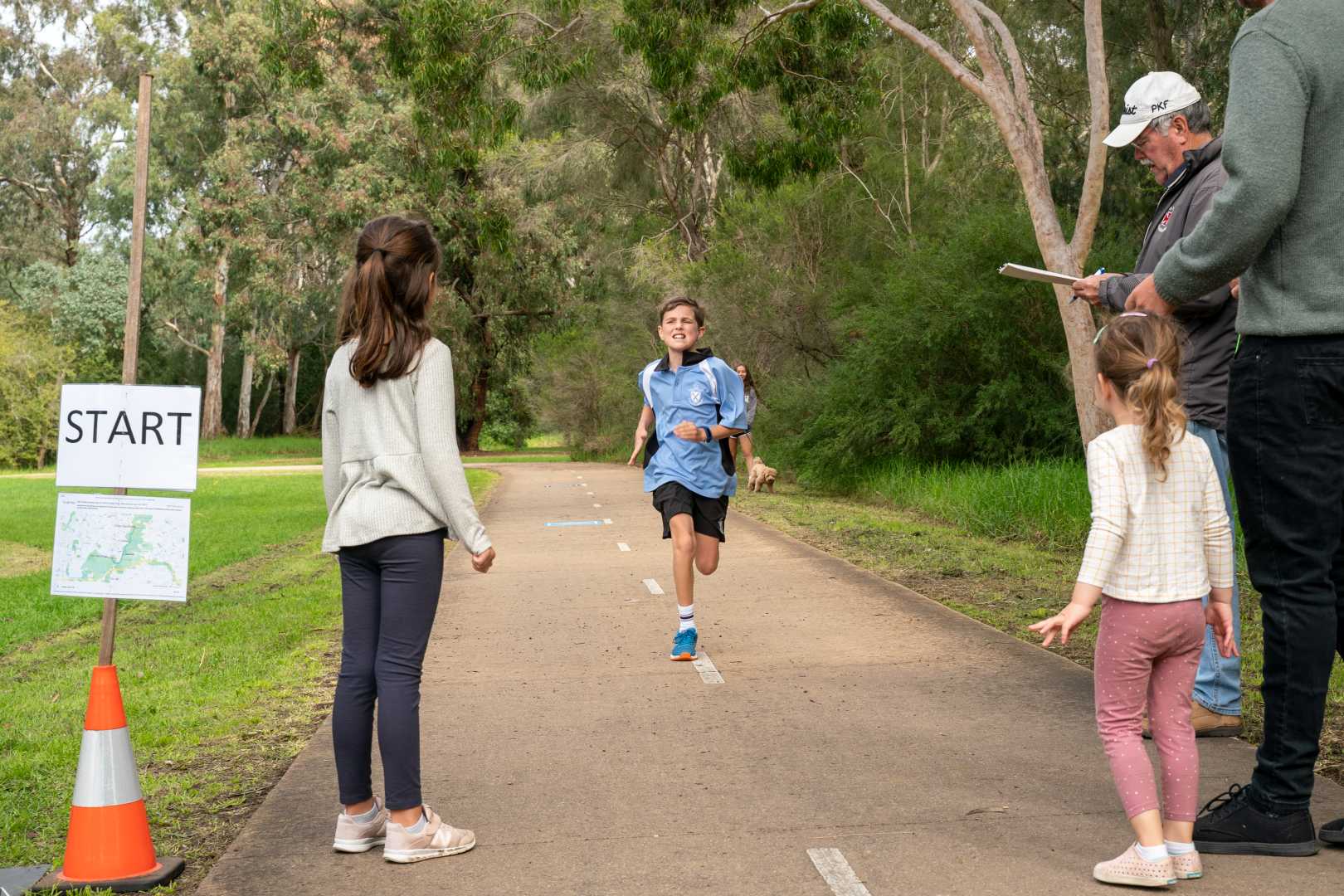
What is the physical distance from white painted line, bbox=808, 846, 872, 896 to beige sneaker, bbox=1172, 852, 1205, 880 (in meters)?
0.90

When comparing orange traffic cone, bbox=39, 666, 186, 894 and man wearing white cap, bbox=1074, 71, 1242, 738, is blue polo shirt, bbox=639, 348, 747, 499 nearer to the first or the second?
man wearing white cap, bbox=1074, 71, 1242, 738

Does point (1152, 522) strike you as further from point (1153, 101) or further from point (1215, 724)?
point (1153, 101)

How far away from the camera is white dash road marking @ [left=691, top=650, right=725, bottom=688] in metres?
7.17

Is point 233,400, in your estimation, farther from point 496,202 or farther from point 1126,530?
point 1126,530

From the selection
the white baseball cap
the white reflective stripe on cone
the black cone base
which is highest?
the white baseball cap

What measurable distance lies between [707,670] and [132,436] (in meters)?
3.74

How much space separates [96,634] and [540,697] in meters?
5.18

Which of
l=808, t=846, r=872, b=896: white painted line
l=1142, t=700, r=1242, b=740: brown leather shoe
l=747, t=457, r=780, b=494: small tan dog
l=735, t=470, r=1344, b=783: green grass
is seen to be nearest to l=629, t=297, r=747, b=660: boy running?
l=747, t=457, r=780, b=494: small tan dog

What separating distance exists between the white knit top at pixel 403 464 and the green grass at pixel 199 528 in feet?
15.5

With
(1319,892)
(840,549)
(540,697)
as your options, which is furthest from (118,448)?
(840,549)

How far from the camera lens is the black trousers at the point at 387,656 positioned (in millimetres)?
4449

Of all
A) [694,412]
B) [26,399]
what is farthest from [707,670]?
[26,399]

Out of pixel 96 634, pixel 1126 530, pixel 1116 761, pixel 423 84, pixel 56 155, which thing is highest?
pixel 56 155

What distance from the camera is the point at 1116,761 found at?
12.9 ft
